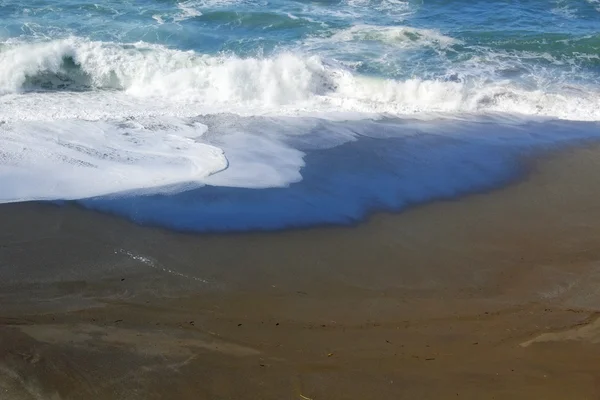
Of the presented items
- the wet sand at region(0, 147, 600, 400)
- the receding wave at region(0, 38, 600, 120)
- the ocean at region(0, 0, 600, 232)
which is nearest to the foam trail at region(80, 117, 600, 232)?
the ocean at region(0, 0, 600, 232)

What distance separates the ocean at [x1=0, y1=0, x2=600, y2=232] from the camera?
7.47m

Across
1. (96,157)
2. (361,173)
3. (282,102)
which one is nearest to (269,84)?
(282,102)

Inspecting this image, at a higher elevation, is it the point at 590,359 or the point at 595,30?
the point at 595,30

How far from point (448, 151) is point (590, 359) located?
14.7 feet

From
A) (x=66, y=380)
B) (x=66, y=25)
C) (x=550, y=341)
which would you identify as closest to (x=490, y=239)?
(x=550, y=341)

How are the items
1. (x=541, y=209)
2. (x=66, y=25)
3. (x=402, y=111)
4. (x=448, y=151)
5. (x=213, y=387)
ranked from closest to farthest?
(x=213, y=387) → (x=541, y=209) → (x=448, y=151) → (x=402, y=111) → (x=66, y=25)

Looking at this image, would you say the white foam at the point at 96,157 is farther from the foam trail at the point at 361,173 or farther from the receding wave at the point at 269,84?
the receding wave at the point at 269,84

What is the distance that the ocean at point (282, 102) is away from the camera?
7.47 m

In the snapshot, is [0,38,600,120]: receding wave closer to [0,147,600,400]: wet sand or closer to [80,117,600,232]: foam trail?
[80,117,600,232]: foam trail

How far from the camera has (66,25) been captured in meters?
14.5

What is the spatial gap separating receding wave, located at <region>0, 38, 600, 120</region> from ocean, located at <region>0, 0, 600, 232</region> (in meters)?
0.04

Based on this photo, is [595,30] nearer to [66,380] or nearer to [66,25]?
[66,25]

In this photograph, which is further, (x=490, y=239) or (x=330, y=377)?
(x=490, y=239)

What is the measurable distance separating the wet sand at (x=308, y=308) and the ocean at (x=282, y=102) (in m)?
0.58
